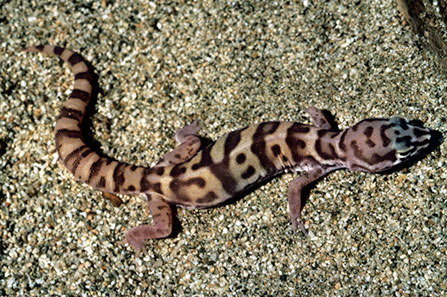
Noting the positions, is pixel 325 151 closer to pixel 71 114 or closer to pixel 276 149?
pixel 276 149

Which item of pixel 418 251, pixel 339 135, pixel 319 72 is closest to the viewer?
pixel 418 251

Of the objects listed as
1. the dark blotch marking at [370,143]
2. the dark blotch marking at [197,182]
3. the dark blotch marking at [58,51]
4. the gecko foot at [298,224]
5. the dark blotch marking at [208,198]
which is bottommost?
the gecko foot at [298,224]

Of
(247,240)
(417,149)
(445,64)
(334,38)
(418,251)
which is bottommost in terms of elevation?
(418,251)

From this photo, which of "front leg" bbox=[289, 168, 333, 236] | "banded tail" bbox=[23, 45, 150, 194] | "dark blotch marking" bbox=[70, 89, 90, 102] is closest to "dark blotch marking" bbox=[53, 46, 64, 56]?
"banded tail" bbox=[23, 45, 150, 194]

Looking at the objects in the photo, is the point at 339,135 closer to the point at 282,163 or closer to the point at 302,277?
the point at 282,163

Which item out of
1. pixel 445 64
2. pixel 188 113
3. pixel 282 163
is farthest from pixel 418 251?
pixel 188 113

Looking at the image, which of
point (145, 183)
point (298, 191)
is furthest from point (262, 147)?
point (145, 183)

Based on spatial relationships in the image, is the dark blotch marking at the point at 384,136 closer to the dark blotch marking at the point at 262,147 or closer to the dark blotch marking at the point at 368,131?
Result: the dark blotch marking at the point at 368,131

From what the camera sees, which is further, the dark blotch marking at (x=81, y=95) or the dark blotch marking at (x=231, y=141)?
the dark blotch marking at (x=81, y=95)

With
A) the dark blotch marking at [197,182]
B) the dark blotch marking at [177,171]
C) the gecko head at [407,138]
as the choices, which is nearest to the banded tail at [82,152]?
the dark blotch marking at [177,171]
